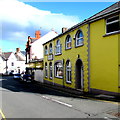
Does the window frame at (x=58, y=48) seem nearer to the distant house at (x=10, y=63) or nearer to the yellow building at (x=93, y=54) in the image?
the yellow building at (x=93, y=54)

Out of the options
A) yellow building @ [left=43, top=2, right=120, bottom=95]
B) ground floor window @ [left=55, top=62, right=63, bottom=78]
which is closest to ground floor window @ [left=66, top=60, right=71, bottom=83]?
yellow building @ [left=43, top=2, right=120, bottom=95]

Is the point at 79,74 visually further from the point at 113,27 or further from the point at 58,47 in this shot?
the point at 58,47

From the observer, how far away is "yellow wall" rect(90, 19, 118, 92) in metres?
11.3

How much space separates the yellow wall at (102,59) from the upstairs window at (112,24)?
1.33ft

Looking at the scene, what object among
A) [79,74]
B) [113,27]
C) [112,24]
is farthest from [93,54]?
[79,74]

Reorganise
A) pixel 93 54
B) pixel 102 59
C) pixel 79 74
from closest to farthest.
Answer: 1. pixel 102 59
2. pixel 93 54
3. pixel 79 74

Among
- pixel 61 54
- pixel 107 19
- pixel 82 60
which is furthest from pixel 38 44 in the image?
pixel 107 19

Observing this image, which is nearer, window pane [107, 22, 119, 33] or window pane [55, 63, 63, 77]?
window pane [107, 22, 119, 33]

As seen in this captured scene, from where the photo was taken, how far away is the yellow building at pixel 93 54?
11406 mm

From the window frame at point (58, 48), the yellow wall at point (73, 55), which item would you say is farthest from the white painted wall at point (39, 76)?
the window frame at point (58, 48)

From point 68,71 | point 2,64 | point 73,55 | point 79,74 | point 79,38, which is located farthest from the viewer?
point 2,64

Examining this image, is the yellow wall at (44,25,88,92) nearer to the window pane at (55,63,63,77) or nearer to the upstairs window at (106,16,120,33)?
the window pane at (55,63,63,77)

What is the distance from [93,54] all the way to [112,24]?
3.01 metres

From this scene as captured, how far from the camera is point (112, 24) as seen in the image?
465 inches
